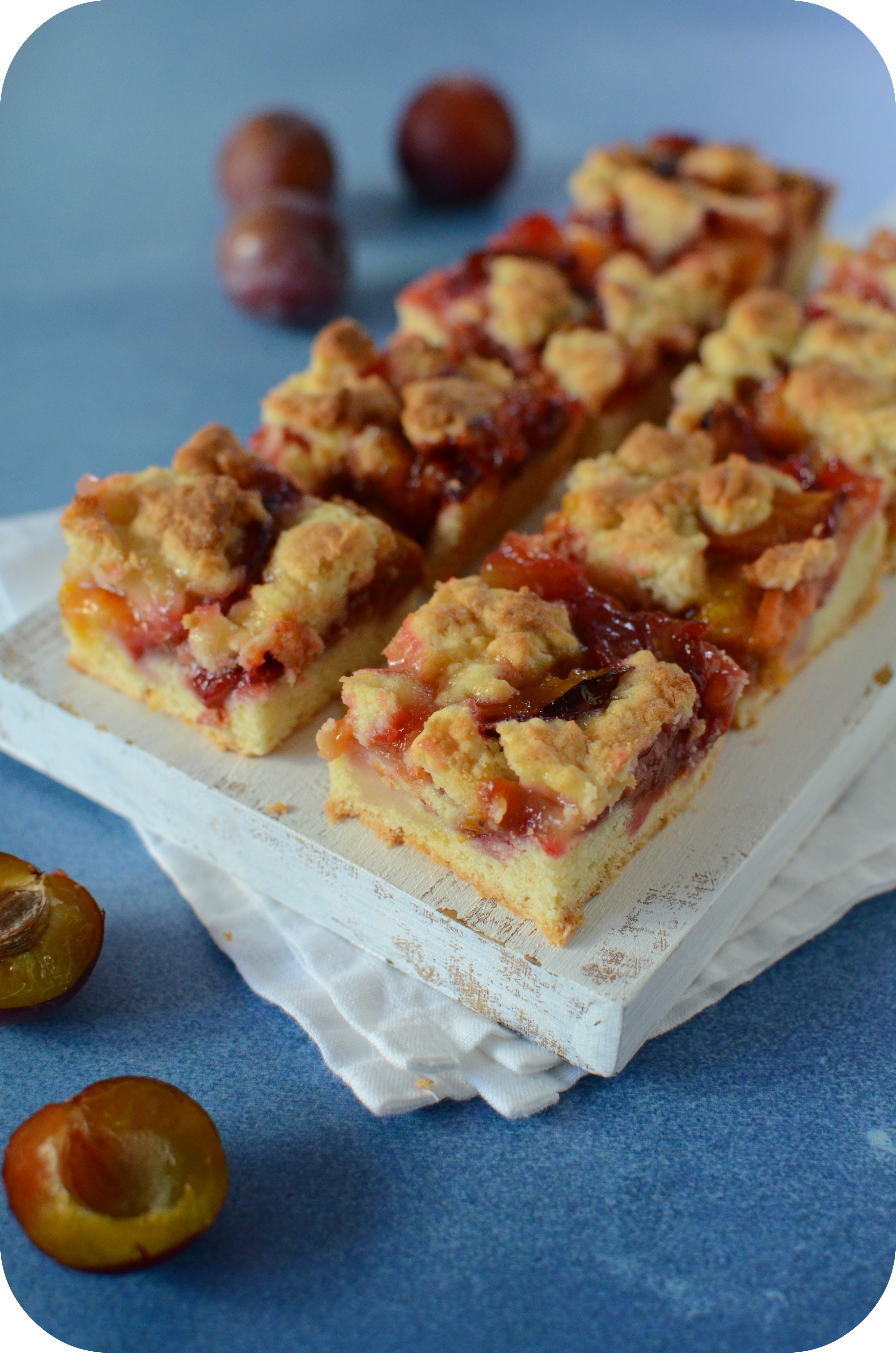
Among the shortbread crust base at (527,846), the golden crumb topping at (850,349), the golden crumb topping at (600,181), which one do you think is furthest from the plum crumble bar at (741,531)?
the golden crumb topping at (600,181)

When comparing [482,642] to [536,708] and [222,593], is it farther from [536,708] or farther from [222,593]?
[222,593]

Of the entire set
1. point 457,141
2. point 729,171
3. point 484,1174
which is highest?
point 457,141

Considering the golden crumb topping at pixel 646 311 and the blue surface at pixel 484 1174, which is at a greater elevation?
the golden crumb topping at pixel 646 311

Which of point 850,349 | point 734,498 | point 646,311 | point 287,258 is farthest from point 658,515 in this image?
point 287,258

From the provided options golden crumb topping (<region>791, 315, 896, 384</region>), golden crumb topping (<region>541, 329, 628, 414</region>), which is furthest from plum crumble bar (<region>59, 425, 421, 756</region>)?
golden crumb topping (<region>791, 315, 896, 384</region>)

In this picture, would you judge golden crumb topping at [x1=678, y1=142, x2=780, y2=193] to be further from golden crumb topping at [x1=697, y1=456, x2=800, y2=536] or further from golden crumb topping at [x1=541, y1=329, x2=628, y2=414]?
golden crumb topping at [x1=697, y1=456, x2=800, y2=536]

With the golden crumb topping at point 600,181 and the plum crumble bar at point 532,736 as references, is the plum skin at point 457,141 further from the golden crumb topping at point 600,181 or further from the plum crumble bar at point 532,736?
the plum crumble bar at point 532,736

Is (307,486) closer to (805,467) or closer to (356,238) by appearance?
(805,467)
